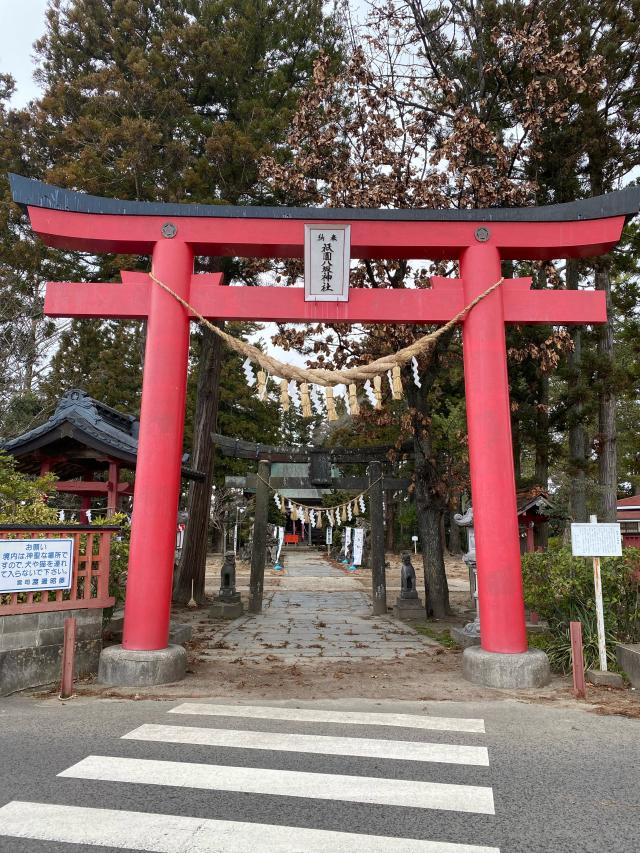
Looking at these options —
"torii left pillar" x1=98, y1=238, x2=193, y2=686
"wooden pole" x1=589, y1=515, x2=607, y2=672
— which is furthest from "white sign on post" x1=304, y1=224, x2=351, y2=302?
"wooden pole" x1=589, y1=515, x2=607, y2=672

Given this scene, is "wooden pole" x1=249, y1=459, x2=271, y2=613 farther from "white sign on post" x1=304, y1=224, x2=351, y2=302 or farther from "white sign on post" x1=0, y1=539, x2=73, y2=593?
"white sign on post" x1=304, y1=224, x2=351, y2=302

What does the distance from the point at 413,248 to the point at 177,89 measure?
9.48 metres

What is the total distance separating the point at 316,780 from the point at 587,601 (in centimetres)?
472

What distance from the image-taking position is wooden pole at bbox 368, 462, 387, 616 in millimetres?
13188

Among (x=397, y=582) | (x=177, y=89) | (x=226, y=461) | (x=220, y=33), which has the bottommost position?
(x=397, y=582)

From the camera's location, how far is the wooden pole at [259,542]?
13.1m

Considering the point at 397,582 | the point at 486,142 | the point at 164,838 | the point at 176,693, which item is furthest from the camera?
the point at 397,582

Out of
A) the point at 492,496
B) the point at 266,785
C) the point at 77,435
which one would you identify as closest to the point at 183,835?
the point at 266,785

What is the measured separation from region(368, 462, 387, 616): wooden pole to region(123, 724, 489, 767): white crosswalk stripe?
29.3 feet

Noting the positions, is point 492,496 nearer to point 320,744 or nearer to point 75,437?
point 320,744

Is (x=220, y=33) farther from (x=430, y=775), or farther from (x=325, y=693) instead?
(x=430, y=775)

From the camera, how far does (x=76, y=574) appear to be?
21.1 feet

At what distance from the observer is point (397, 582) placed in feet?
70.5

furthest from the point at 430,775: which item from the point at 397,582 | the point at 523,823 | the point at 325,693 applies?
the point at 397,582
